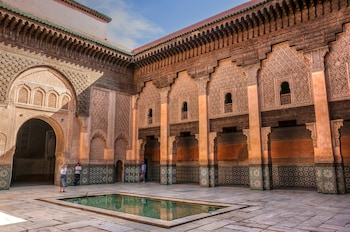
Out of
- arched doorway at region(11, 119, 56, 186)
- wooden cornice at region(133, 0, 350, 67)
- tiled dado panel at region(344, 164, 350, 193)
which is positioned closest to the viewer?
tiled dado panel at region(344, 164, 350, 193)

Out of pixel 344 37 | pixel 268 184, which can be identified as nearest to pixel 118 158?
pixel 268 184

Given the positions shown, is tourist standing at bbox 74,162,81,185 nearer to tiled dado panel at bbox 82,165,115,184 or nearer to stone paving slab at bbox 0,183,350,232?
tiled dado panel at bbox 82,165,115,184

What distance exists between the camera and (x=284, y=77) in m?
8.92

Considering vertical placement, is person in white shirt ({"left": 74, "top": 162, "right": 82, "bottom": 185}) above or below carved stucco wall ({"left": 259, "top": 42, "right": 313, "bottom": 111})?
below

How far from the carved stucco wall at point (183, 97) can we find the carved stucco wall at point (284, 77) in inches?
109

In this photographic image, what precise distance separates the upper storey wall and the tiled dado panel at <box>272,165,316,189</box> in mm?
10798

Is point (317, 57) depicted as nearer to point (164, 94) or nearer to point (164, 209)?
point (164, 94)

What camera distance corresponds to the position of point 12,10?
9094mm

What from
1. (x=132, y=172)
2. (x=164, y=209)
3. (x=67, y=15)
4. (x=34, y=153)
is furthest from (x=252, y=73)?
(x=34, y=153)

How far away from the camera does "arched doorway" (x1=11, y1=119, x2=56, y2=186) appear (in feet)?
46.5

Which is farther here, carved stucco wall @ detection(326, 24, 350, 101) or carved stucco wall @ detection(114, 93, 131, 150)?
carved stucco wall @ detection(114, 93, 131, 150)

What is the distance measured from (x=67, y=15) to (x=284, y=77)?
35.4ft

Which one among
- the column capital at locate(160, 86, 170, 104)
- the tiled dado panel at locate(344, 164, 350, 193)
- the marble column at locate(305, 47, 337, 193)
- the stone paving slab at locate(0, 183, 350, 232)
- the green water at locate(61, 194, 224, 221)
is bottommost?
the green water at locate(61, 194, 224, 221)

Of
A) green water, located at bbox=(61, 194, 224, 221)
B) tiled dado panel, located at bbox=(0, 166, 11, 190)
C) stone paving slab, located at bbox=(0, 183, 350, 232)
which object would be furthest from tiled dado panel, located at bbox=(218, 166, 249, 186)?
tiled dado panel, located at bbox=(0, 166, 11, 190)
